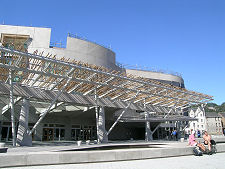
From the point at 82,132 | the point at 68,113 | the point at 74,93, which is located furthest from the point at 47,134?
the point at 74,93

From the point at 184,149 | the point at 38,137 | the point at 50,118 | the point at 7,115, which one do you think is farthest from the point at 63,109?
the point at 184,149

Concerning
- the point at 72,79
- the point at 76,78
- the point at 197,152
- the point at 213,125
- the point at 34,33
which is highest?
the point at 34,33

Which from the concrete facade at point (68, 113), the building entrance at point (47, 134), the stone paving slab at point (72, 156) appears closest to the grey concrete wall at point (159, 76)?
the concrete facade at point (68, 113)

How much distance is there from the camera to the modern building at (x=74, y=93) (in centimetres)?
1912

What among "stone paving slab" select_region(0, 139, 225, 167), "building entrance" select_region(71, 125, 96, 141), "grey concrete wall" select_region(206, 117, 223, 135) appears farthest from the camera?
"grey concrete wall" select_region(206, 117, 223, 135)

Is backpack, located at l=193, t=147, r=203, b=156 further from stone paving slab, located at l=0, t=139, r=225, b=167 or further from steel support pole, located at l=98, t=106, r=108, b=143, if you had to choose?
steel support pole, located at l=98, t=106, r=108, b=143

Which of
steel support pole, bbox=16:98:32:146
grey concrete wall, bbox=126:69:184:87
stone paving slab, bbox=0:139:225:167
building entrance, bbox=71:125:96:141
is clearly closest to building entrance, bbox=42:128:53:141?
building entrance, bbox=71:125:96:141

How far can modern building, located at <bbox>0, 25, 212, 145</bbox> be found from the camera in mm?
19125

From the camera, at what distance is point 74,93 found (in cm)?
2491

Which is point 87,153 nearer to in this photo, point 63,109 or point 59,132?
point 63,109

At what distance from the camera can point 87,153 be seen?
858 cm

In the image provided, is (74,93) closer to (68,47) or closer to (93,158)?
(68,47)

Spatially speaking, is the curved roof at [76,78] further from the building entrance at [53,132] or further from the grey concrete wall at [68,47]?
the grey concrete wall at [68,47]

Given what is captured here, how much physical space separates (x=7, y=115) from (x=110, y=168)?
22.5m
